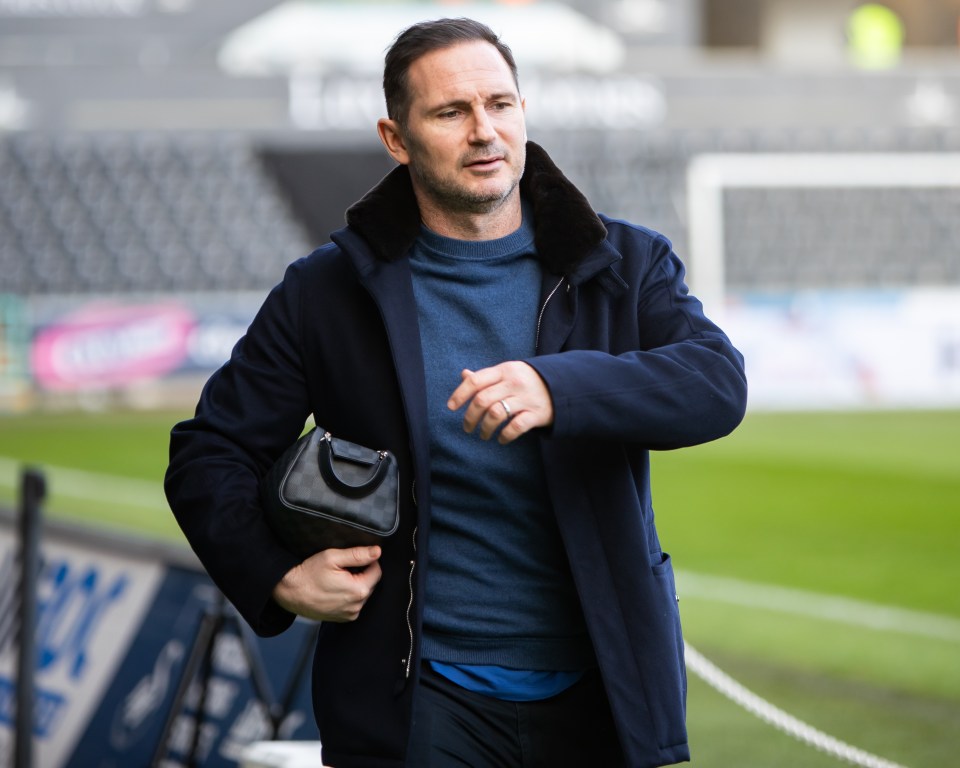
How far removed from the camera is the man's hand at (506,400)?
1.74m

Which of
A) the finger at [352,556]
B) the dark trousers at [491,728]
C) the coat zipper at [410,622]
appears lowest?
the dark trousers at [491,728]

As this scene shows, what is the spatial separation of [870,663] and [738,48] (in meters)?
20.8

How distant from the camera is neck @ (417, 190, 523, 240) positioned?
6.75 ft

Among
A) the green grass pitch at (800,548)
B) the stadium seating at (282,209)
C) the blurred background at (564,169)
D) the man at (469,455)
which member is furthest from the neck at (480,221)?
the stadium seating at (282,209)

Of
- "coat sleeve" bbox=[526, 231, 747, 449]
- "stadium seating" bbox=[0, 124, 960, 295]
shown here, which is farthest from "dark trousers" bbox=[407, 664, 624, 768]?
"stadium seating" bbox=[0, 124, 960, 295]

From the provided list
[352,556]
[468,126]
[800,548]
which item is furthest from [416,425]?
[800,548]

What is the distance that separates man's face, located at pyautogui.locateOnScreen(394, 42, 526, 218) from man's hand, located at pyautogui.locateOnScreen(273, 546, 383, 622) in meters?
0.51

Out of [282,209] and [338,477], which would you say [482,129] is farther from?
[282,209]

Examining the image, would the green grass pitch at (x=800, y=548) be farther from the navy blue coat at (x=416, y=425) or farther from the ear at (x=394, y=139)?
the ear at (x=394, y=139)

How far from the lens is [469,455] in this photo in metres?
Result: 1.99

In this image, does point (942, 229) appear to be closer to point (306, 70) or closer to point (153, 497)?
point (306, 70)

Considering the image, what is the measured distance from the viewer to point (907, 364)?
18562mm

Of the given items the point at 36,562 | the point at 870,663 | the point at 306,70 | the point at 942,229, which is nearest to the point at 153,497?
the point at 870,663

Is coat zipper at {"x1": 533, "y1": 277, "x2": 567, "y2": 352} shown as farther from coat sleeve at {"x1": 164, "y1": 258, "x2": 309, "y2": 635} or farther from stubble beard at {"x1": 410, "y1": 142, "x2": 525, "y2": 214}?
coat sleeve at {"x1": 164, "y1": 258, "x2": 309, "y2": 635}
